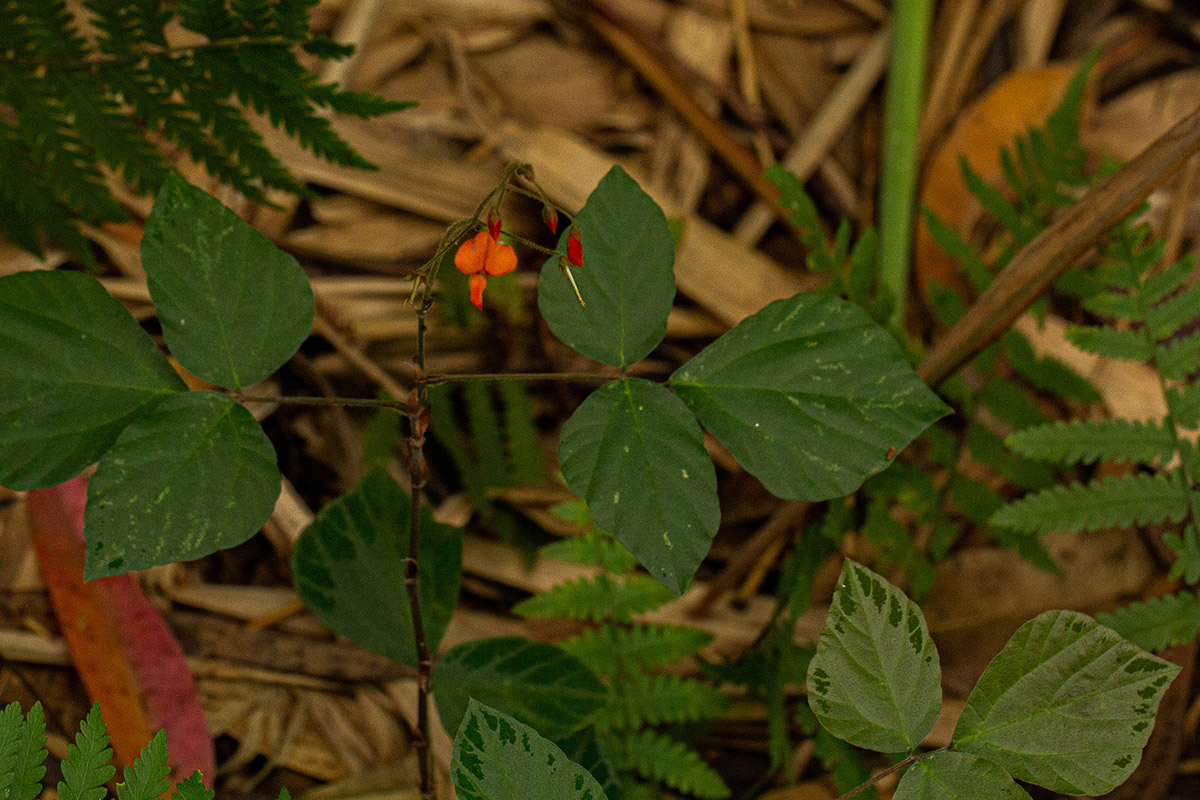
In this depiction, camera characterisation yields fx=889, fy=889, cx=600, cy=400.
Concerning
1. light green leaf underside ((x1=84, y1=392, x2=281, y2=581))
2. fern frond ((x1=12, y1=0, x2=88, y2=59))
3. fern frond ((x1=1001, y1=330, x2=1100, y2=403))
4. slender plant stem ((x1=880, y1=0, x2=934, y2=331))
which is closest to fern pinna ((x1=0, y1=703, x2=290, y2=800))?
light green leaf underside ((x1=84, y1=392, x2=281, y2=581))

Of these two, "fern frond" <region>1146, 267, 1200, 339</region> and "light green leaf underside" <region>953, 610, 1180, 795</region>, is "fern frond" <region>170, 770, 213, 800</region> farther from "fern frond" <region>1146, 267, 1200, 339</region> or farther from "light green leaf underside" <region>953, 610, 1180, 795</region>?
"fern frond" <region>1146, 267, 1200, 339</region>

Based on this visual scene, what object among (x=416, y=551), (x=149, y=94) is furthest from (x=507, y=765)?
(x=149, y=94)

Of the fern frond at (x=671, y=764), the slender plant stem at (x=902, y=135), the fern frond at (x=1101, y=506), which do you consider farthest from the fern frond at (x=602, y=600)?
the slender plant stem at (x=902, y=135)

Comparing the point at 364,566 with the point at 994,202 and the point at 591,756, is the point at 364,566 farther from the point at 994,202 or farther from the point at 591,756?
the point at 994,202

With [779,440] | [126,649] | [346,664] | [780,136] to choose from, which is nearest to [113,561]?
[779,440]

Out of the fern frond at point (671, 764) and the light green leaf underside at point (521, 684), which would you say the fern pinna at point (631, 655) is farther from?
the light green leaf underside at point (521, 684)
